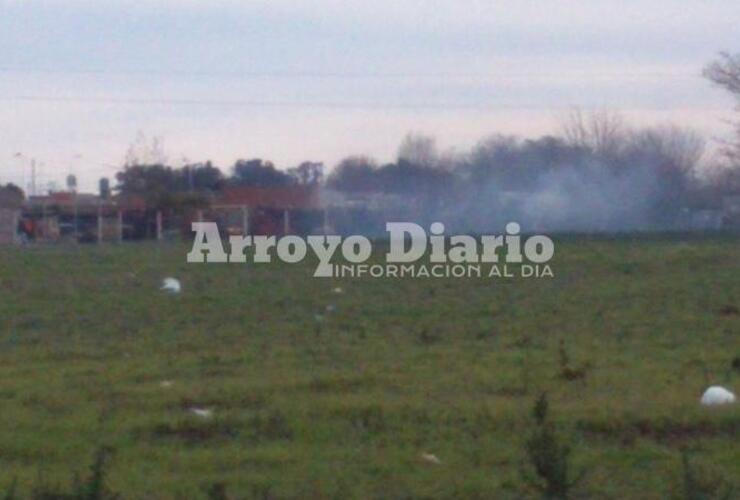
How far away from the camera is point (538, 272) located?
109 ft

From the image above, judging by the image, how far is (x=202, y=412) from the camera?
40.1 feet

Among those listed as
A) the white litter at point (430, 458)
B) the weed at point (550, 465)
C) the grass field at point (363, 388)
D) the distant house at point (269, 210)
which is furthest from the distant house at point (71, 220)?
the weed at point (550, 465)

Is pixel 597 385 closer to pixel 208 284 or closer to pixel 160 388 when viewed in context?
pixel 160 388

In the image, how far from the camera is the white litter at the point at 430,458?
407 inches

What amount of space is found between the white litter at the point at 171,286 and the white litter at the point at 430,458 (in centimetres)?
1717

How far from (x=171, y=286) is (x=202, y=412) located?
1606 cm

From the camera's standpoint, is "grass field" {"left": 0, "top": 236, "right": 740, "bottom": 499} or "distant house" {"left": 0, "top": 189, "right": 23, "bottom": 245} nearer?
"grass field" {"left": 0, "top": 236, "right": 740, "bottom": 499}

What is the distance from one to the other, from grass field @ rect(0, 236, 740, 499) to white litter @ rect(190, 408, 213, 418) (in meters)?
0.07

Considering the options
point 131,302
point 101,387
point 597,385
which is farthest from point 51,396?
point 131,302

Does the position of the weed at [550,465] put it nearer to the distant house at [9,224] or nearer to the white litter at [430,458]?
the white litter at [430,458]

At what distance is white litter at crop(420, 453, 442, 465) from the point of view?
33.9 feet

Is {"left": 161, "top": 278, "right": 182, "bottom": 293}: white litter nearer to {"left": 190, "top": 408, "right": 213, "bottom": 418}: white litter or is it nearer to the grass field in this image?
the grass field

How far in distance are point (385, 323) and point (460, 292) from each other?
6.65m

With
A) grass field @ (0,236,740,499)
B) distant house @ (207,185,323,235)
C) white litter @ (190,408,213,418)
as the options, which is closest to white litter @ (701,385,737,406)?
grass field @ (0,236,740,499)
